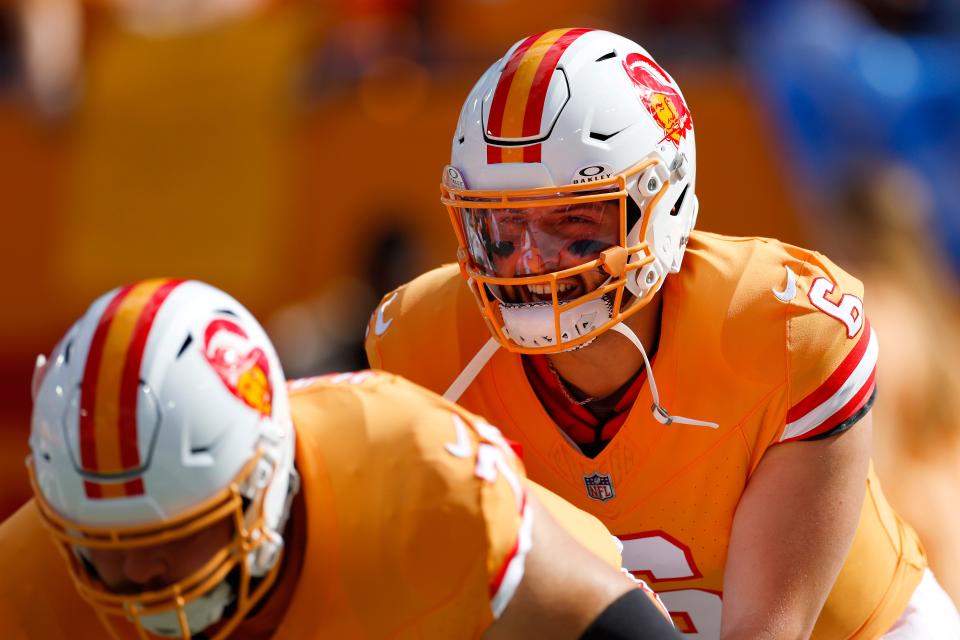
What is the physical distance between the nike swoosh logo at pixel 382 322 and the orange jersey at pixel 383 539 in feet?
2.71


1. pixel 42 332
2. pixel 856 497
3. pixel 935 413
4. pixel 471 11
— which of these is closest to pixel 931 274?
pixel 935 413

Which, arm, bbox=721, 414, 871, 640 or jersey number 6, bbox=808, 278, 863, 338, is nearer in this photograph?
arm, bbox=721, 414, 871, 640

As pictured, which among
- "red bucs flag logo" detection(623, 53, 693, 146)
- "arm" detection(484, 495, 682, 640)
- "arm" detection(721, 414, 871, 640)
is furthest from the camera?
"red bucs flag logo" detection(623, 53, 693, 146)

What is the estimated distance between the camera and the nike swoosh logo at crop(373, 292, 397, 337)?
3.68 meters

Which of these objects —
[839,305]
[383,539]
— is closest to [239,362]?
[383,539]

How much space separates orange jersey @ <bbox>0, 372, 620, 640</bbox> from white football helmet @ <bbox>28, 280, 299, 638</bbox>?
8 centimetres

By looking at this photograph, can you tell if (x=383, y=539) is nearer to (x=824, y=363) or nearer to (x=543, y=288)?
(x=543, y=288)

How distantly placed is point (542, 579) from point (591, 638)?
5.2 inches

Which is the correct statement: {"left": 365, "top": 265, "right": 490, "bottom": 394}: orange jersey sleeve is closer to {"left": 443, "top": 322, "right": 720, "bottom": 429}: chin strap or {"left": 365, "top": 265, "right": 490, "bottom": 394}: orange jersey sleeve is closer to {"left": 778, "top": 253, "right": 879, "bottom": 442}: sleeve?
{"left": 443, "top": 322, "right": 720, "bottom": 429}: chin strap

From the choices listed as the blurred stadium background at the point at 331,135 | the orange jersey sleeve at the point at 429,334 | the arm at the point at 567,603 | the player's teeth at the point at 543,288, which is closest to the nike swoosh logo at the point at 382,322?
the orange jersey sleeve at the point at 429,334

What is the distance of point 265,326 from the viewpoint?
7.93 m

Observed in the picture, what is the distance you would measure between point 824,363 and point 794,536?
0.37 m

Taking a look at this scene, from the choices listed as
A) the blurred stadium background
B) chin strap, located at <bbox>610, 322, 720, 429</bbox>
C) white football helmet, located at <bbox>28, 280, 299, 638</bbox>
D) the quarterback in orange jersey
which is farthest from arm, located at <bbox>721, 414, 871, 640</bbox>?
the blurred stadium background

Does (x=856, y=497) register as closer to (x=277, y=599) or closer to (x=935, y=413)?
(x=277, y=599)
